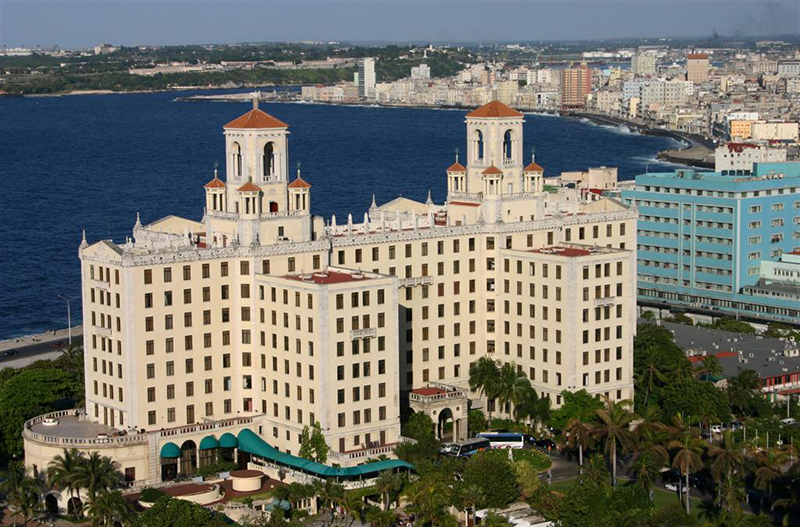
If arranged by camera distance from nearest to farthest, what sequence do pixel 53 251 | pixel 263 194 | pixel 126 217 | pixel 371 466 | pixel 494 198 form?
pixel 371 466
pixel 263 194
pixel 494 198
pixel 53 251
pixel 126 217

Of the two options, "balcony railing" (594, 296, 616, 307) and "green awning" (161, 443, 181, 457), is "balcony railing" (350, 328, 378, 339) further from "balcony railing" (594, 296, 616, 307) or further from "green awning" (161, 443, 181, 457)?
"balcony railing" (594, 296, 616, 307)

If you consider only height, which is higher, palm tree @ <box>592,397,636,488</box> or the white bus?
palm tree @ <box>592,397,636,488</box>

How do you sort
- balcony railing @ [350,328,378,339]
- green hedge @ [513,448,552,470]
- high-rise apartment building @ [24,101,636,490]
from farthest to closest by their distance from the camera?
green hedge @ [513,448,552,470]
high-rise apartment building @ [24,101,636,490]
balcony railing @ [350,328,378,339]

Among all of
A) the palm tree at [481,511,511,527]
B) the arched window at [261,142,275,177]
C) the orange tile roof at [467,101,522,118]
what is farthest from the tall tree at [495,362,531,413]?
the palm tree at [481,511,511,527]

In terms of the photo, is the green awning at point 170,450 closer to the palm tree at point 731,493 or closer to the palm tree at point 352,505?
the palm tree at point 352,505

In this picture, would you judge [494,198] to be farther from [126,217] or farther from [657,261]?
[126,217]

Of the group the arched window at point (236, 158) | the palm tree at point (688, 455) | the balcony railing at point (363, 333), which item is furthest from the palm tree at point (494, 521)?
the arched window at point (236, 158)

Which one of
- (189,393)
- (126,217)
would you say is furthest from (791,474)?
(126,217)

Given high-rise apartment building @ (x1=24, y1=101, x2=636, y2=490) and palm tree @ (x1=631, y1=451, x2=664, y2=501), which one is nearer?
palm tree @ (x1=631, y1=451, x2=664, y2=501)
